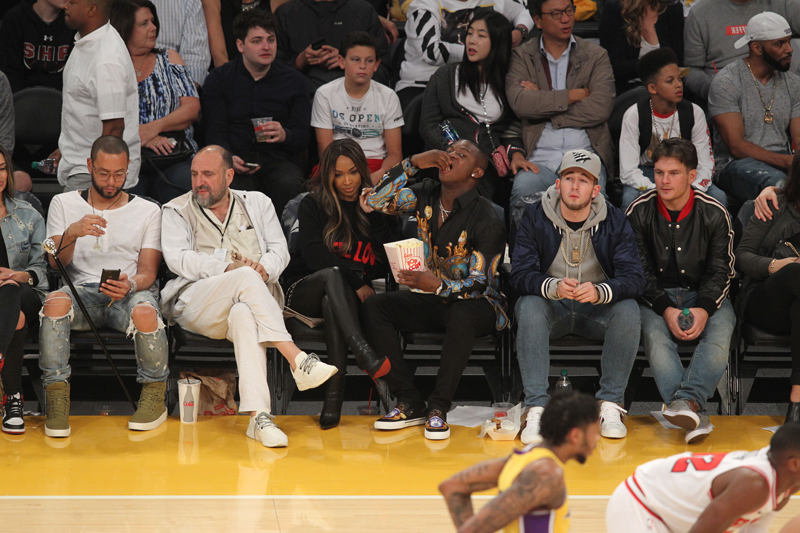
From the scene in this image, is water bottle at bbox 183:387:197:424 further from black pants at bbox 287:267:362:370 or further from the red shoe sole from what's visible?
the red shoe sole

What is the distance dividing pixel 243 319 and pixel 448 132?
6.36 feet

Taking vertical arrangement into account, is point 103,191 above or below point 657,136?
below

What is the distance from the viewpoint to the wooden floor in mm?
3557

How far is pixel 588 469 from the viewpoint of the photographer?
4.13 m

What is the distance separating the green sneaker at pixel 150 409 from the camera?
4.61 metres

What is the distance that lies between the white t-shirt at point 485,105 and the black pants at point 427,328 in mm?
1602

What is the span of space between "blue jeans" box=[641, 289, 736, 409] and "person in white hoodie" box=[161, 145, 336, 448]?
63.8 inches

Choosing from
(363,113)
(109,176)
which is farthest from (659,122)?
(109,176)

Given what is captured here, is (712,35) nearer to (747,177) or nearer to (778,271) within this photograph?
(747,177)

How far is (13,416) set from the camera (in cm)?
453

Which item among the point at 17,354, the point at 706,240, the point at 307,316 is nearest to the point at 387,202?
the point at 307,316

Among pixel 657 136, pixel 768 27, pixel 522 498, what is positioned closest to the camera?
pixel 522 498

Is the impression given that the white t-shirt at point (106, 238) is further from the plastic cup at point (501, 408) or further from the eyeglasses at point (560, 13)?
the eyeglasses at point (560, 13)

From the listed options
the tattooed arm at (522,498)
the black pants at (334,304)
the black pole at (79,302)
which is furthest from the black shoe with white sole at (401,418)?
the tattooed arm at (522,498)
